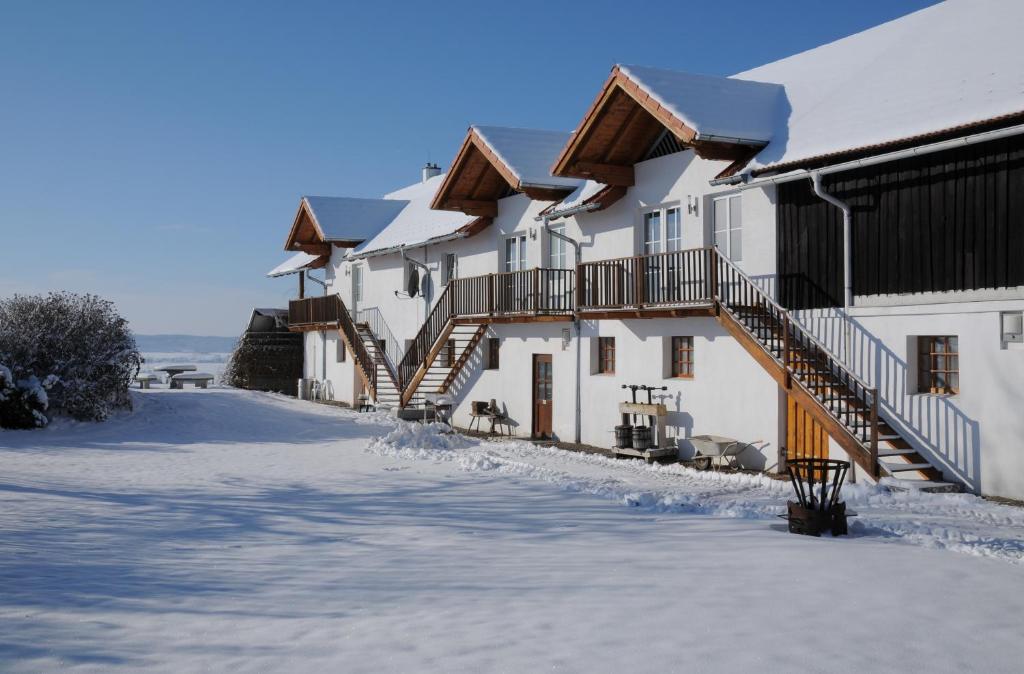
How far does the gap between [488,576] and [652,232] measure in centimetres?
1182

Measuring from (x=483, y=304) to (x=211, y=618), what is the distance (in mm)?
15578

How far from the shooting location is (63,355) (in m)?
22.2

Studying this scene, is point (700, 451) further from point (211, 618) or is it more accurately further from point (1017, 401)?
point (211, 618)

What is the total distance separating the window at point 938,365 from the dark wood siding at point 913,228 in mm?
806

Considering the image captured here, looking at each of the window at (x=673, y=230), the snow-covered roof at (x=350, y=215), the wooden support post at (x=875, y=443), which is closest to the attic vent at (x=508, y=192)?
the window at (x=673, y=230)

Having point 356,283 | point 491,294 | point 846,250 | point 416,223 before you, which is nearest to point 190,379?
point 356,283

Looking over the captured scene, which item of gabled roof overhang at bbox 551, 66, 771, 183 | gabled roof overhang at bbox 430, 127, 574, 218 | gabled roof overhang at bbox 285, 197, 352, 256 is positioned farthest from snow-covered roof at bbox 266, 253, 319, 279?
gabled roof overhang at bbox 551, 66, 771, 183

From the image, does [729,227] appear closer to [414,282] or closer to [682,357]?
[682,357]

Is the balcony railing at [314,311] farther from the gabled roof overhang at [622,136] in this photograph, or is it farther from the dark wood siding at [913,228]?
the dark wood siding at [913,228]

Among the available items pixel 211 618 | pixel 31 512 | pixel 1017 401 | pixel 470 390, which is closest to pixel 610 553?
pixel 211 618

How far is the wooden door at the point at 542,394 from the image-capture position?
72.0 feet

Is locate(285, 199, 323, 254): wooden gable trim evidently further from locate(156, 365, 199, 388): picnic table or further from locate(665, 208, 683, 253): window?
locate(665, 208, 683, 253): window

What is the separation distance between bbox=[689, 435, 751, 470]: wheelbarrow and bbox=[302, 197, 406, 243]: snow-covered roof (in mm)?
19902

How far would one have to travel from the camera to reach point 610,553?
9289 millimetres
